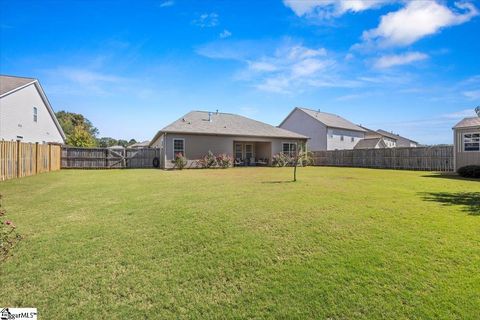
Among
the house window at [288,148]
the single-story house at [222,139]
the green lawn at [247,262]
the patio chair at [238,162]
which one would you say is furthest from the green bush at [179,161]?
the green lawn at [247,262]

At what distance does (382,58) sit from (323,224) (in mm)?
14345

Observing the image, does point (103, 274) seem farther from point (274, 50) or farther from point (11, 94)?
point (11, 94)

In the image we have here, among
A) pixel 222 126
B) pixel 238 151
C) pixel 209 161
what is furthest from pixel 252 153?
pixel 209 161

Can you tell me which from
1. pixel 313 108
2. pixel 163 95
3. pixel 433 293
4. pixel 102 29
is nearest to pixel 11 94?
pixel 163 95

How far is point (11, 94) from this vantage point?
58.6ft

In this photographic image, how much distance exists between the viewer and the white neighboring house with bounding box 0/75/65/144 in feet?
57.2

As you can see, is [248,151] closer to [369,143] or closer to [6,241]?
[369,143]

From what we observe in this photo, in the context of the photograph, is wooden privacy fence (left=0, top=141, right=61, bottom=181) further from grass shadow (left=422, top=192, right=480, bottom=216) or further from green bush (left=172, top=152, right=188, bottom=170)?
grass shadow (left=422, top=192, right=480, bottom=216)

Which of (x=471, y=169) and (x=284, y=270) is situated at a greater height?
(x=471, y=169)

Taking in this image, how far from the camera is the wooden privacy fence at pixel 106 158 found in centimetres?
2103

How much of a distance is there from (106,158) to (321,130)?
24.9 metres

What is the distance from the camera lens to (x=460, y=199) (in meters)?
7.97

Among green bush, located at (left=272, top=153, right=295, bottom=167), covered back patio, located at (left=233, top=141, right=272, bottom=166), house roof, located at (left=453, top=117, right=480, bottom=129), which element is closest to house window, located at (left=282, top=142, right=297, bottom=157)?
green bush, located at (left=272, top=153, right=295, bottom=167)

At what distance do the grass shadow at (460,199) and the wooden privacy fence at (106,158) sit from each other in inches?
801
